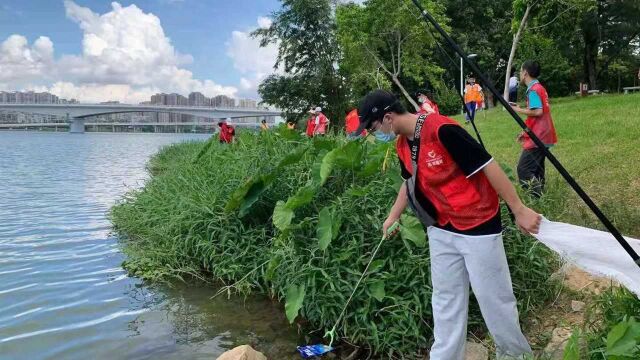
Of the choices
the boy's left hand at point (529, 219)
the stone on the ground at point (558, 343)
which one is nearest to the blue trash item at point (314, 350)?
the stone on the ground at point (558, 343)

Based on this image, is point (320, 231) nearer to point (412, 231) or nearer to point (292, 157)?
point (412, 231)

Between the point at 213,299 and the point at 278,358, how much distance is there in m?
1.84

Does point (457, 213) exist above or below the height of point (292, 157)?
below

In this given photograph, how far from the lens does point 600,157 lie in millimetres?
8625

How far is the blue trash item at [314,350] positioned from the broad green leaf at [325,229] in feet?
2.76

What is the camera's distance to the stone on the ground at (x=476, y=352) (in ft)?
12.7

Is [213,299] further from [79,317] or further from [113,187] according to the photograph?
[113,187]

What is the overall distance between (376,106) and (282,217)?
2.48 m

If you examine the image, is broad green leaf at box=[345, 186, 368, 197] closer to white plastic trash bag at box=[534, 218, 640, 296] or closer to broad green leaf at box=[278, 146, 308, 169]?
broad green leaf at box=[278, 146, 308, 169]

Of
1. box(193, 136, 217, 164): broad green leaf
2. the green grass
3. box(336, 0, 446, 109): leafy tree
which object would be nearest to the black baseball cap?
the green grass

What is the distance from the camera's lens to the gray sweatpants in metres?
2.96

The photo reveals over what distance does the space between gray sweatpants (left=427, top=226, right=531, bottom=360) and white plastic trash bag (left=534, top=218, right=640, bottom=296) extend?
0.33 metres

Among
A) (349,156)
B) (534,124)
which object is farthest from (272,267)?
(534,124)

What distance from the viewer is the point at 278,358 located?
4.76m
